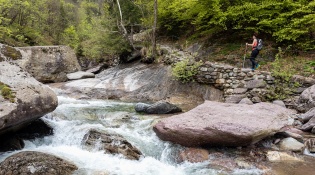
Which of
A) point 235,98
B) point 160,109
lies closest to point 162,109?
point 160,109

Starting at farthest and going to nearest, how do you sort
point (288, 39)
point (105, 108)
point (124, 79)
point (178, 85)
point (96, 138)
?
1. point (124, 79)
2. point (178, 85)
3. point (288, 39)
4. point (105, 108)
5. point (96, 138)

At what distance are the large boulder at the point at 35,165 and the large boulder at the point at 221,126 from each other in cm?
274

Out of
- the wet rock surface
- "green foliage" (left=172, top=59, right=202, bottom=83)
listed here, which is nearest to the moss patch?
the wet rock surface

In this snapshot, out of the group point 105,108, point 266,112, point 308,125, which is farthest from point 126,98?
point 308,125

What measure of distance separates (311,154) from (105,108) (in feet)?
24.4

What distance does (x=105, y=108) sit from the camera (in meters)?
10.2

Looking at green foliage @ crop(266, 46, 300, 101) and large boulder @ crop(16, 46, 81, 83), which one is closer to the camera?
green foliage @ crop(266, 46, 300, 101)

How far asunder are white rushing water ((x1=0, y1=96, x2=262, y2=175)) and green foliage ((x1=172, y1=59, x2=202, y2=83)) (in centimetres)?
401

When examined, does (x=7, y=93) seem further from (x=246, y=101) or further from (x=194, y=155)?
(x=246, y=101)

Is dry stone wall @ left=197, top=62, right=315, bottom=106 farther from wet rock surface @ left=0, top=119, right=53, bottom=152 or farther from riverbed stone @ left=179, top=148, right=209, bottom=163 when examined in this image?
wet rock surface @ left=0, top=119, right=53, bottom=152

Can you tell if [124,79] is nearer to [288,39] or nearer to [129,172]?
[288,39]

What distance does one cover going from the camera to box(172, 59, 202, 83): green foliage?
12.1 metres

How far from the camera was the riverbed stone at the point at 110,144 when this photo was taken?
19.8 ft

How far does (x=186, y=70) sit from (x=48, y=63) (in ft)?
33.1
